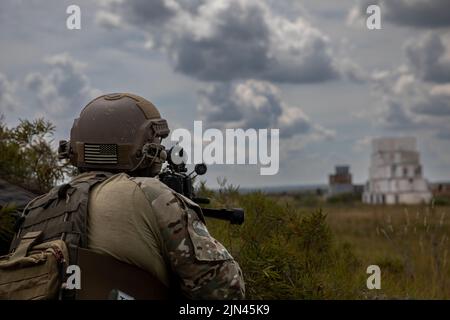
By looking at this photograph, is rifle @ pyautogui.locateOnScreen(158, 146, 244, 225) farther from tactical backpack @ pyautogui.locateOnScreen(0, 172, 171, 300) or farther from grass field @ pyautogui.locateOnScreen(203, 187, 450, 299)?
grass field @ pyautogui.locateOnScreen(203, 187, 450, 299)

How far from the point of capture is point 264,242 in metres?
6.21

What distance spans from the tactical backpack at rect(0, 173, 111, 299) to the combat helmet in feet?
0.84

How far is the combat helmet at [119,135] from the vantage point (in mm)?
3820

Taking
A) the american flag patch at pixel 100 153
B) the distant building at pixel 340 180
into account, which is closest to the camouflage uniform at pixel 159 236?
the american flag patch at pixel 100 153

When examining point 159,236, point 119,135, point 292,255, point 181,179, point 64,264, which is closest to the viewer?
point 64,264

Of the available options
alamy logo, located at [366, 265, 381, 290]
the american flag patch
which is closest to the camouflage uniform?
the american flag patch

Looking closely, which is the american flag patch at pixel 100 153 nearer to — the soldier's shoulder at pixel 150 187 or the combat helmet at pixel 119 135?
the combat helmet at pixel 119 135

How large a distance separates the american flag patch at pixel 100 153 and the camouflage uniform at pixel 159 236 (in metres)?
0.24

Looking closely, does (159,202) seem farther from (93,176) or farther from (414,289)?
(414,289)

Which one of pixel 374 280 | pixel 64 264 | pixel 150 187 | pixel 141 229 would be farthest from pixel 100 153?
pixel 374 280

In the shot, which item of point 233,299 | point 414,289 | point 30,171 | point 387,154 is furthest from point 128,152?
point 387,154

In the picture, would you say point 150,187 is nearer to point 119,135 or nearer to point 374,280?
point 119,135

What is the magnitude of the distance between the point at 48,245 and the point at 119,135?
71 centimetres

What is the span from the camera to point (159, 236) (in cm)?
351
